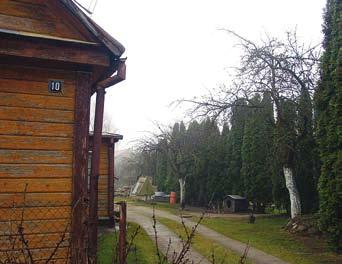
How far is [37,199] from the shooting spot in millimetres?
5590

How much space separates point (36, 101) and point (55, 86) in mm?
343

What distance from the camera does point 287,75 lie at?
1575 cm

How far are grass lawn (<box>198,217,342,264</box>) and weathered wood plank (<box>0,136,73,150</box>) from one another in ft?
22.8

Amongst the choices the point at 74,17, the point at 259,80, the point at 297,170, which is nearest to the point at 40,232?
the point at 74,17

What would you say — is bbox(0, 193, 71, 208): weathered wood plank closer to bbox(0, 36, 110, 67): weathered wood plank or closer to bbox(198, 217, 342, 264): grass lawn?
bbox(0, 36, 110, 67): weathered wood plank

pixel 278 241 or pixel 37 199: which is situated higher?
pixel 37 199

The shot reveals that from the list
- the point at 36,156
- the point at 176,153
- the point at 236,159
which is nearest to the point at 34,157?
the point at 36,156

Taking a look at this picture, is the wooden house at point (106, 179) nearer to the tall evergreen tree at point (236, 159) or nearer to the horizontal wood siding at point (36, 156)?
the horizontal wood siding at point (36, 156)

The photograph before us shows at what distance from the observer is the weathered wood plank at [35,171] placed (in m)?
5.47

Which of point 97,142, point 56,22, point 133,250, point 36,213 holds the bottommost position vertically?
point 133,250

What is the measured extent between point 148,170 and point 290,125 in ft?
93.0

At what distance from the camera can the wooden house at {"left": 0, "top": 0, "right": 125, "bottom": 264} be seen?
5.48m

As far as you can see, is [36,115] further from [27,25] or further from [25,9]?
[25,9]

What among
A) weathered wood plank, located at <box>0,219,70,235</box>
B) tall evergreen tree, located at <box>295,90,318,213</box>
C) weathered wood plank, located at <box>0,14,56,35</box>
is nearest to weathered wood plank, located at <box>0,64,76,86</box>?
weathered wood plank, located at <box>0,14,56,35</box>
